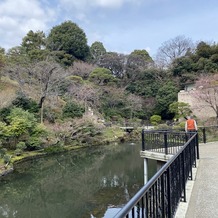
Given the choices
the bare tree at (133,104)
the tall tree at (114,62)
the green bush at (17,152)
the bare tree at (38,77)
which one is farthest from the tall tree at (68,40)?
the green bush at (17,152)

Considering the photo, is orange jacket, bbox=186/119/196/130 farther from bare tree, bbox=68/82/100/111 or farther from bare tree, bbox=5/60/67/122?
bare tree, bbox=68/82/100/111

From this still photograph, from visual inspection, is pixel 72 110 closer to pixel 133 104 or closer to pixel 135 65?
pixel 133 104

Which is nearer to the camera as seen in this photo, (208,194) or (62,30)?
(208,194)

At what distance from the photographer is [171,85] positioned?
27.4m

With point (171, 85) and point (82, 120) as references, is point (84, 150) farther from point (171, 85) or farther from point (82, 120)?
point (171, 85)

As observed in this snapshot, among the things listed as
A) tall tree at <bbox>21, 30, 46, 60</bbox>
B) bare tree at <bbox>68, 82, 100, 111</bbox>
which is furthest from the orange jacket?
tall tree at <bbox>21, 30, 46, 60</bbox>

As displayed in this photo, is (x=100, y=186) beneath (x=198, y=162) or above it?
beneath

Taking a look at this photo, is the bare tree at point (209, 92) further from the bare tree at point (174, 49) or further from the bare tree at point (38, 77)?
the bare tree at point (174, 49)

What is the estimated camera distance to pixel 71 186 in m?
9.53

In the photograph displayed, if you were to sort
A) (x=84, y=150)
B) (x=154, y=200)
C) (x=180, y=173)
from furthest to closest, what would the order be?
(x=84, y=150) → (x=180, y=173) → (x=154, y=200)

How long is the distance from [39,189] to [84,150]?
843 cm

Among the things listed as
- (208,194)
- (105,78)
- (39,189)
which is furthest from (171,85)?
(208,194)

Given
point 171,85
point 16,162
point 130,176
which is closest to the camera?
point 130,176

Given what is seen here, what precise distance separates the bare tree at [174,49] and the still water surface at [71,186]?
23.0 m
